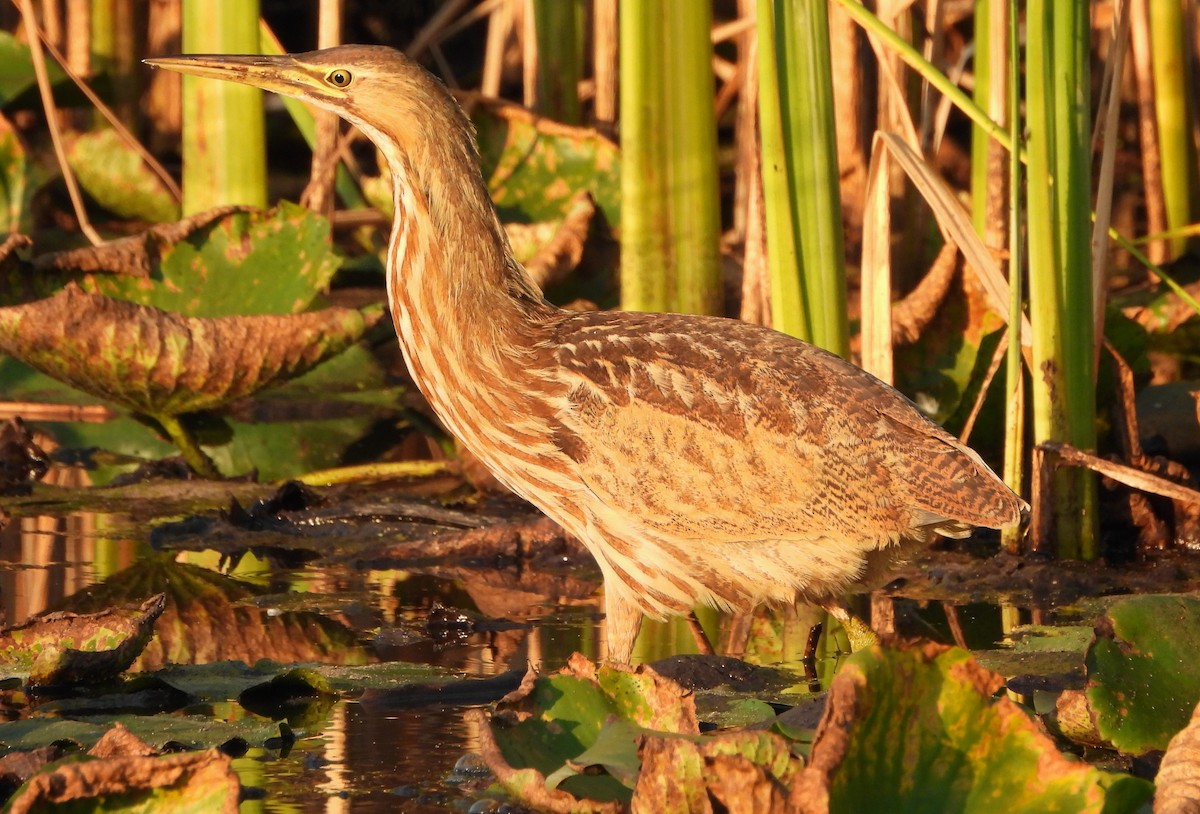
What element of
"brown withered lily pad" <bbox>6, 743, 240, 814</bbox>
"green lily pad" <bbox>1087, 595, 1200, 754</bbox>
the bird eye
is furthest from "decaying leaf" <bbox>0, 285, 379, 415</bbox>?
"brown withered lily pad" <bbox>6, 743, 240, 814</bbox>

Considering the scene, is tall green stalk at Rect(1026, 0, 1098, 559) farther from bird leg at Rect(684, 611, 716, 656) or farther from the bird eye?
the bird eye

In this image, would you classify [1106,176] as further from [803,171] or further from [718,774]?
[718,774]

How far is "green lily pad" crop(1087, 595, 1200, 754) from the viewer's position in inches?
104

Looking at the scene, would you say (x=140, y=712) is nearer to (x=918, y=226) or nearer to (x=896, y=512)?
(x=896, y=512)

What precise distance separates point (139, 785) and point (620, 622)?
1415mm

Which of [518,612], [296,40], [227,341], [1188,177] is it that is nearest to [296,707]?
[518,612]

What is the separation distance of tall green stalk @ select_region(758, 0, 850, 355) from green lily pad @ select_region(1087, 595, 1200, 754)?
1389mm

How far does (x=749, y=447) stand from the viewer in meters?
3.36

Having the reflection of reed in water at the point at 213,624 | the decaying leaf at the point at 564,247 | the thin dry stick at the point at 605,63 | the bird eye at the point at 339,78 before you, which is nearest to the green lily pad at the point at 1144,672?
the reflection of reed in water at the point at 213,624

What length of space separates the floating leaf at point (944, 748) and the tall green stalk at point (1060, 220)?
1834mm

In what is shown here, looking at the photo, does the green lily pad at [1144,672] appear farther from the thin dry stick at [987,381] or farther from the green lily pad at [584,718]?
the thin dry stick at [987,381]

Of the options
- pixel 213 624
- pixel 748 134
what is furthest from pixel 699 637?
pixel 748 134

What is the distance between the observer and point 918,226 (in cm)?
603

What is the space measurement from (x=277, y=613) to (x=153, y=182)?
2931 millimetres
